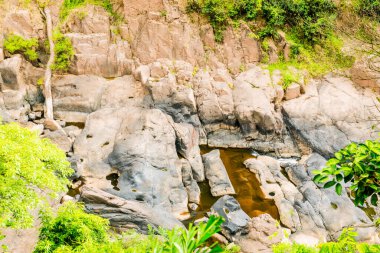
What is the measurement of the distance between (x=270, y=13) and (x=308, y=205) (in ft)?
57.3

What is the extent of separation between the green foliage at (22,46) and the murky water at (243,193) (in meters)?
17.8

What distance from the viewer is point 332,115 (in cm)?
2325

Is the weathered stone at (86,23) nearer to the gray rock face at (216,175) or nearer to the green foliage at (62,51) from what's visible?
the green foliage at (62,51)

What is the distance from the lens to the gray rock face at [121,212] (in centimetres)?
1464

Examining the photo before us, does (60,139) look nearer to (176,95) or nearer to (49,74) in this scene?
(49,74)

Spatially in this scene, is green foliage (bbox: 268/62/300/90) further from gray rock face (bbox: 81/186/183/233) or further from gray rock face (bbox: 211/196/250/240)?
gray rock face (bbox: 81/186/183/233)

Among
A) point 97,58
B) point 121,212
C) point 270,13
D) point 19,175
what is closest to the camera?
point 19,175

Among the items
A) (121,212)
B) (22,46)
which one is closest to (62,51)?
(22,46)

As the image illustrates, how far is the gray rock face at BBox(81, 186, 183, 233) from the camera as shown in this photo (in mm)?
14641

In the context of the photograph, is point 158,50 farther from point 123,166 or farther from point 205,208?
point 205,208

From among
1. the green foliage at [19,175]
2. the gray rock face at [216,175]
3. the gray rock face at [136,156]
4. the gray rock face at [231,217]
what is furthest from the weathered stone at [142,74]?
the green foliage at [19,175]

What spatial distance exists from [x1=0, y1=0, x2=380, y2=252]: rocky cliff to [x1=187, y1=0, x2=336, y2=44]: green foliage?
101 centimetres

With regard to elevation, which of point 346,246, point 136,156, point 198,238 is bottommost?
point 136,156

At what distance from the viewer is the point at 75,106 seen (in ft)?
81.3
